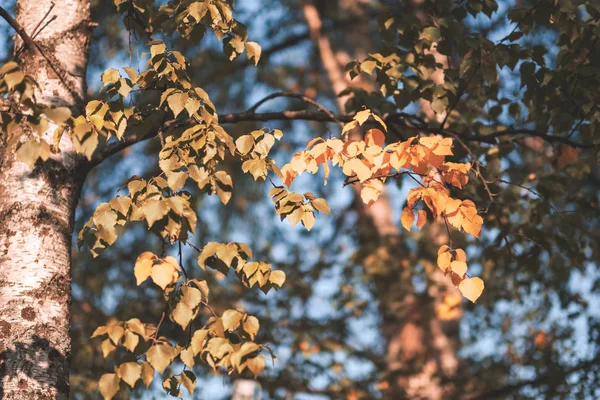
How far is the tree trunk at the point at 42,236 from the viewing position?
101 inches

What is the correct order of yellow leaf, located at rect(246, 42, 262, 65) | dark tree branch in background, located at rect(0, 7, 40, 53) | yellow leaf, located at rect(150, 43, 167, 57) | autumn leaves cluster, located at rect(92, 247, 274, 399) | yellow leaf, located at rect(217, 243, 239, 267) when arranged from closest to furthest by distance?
autumn leaves cluster, located at rect(92, 247, 274, 399)
yellow leaf, located at rect(217, 243, 239, 267)
yellow leaf, located at rect(150, 43, 167, 57)
dark tree branch in background, located at rect(0, 7, 40, 53)
yellow leaf, located at rect(246, 42, 262, 65)

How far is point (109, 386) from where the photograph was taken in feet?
6.93

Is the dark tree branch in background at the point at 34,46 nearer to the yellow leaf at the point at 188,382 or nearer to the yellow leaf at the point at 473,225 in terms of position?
the yellow leaf at the point at 188,382

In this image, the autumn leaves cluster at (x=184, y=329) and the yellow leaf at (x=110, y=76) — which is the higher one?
the yellow leaf at (x=110, y=76)

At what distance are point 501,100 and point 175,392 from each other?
8.92 feet

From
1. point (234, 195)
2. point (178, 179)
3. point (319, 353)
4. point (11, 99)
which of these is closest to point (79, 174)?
point (11, 99)

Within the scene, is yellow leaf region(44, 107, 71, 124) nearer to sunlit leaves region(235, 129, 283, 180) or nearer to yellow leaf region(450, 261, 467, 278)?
sunlit leaves region(235, 129, 283, 180)

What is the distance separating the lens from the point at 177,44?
804cm

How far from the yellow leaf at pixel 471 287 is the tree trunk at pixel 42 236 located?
1.54 metres

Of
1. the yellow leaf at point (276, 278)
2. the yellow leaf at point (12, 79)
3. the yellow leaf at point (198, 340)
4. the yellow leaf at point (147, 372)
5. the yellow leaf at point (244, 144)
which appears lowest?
the yellow leaf at point (147, 372)

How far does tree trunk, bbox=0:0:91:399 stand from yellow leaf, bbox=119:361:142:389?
2.02 feet

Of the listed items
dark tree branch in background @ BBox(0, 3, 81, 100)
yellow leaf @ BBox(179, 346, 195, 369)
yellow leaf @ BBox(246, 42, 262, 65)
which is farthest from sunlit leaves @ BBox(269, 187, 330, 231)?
dark tree branch in background @ BBox(0, 3, 81, 100)

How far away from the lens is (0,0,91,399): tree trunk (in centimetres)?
258

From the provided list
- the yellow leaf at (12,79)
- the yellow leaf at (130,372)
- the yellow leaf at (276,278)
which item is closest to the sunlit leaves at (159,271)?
the yellow leaf at (130,372)
